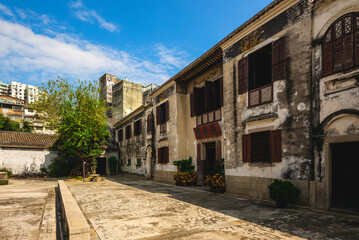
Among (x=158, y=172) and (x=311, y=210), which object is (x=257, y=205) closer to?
(x=311, y=210)

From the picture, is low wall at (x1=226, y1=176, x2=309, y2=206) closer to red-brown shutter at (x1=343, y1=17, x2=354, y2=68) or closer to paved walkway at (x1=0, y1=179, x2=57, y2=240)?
red-brown shutter at (x1=343, y1=17, x2=354, y2=68)

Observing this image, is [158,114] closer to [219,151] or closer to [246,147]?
[219,151]

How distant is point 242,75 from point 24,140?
966 inches

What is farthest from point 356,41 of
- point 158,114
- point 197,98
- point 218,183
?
point 158,114

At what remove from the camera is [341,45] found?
6039 millimetres

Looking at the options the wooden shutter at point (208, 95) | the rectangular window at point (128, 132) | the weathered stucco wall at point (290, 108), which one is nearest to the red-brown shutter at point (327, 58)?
the weathered stucco wall at point (290, 108)

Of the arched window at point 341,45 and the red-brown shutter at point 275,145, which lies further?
the red-brown shutter at point 275,145

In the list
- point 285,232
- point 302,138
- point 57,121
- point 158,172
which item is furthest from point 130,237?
point 57,121

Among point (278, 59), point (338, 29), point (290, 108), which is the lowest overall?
point (290, 108)

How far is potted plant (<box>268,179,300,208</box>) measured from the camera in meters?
6.64

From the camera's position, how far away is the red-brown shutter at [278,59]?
25.0 ft

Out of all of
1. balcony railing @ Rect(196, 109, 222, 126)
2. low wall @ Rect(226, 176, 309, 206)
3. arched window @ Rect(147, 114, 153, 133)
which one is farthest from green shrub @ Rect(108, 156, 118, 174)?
low wall @ Rect(226, 176, 309, 206)

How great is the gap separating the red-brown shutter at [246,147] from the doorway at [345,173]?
274 centimetres

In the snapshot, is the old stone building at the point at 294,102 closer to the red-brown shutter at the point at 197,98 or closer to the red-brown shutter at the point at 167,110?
the red-brown shutter at the point at 197,98
